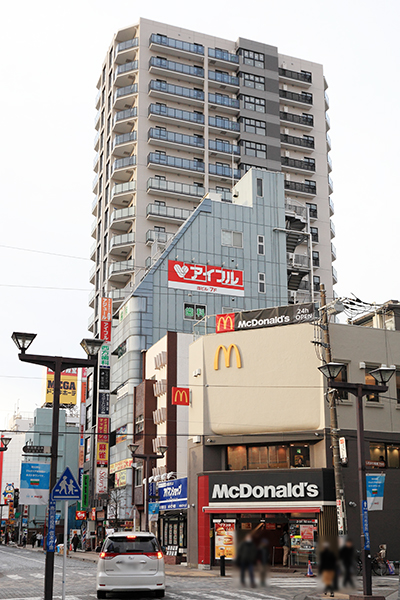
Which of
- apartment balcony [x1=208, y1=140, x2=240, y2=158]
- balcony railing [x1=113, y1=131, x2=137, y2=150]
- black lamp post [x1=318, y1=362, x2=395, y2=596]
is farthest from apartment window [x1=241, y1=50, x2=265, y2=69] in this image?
black lamp post [x1=318, y1=362, x2=395, y2=596]

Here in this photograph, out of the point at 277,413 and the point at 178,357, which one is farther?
the point at 178,357

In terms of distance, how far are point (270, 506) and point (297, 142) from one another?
74.4 m

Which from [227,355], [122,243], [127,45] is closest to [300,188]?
[122,243]

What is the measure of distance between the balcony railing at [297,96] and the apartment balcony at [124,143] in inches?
1001

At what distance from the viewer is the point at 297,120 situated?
102750mm

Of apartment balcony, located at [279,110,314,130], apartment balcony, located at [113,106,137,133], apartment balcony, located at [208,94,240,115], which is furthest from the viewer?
apartment balcony, located at [279,110,314,130]

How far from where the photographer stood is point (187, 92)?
313 feet

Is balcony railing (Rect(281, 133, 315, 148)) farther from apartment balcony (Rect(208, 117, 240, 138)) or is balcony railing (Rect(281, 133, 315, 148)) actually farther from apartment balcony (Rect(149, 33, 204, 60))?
apartment balcony (Rect(149, 33, 204, 60))

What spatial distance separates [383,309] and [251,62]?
68019mm

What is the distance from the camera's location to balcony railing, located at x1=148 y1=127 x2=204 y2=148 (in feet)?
299

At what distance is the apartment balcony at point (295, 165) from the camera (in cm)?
9981

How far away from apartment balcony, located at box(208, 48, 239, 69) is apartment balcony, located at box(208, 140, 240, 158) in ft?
40.9

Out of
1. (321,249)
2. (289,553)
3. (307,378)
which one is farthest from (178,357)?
(321,249)

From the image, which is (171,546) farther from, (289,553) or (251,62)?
(251,62)
